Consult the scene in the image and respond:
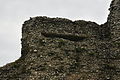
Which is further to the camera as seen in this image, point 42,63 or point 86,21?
point 86,21

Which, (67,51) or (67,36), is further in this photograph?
(67,36)

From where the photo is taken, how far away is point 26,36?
85.6ft

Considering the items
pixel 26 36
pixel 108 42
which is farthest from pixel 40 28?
pixel 108 42

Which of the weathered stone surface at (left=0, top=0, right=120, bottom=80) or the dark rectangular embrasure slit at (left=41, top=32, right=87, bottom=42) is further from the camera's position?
the dark rectangular embrasure slit at (left=41, top=32, right=87, bottom=42)

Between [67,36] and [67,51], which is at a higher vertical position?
[67,36]

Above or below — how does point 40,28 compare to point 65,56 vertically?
above

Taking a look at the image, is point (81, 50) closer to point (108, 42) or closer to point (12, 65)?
point (108, 42)

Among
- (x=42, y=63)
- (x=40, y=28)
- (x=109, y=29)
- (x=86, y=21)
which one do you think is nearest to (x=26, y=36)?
(x=40, y=28)

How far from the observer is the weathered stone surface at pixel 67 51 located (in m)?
24.0

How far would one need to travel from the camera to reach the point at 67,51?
24969 mm

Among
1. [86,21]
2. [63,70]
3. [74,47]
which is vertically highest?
[86,21]

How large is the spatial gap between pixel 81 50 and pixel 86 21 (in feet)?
9.65

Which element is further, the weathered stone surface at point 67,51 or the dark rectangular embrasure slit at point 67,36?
the dark rectangular embrasure slit at point 67,36

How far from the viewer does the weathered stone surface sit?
2395 cm
